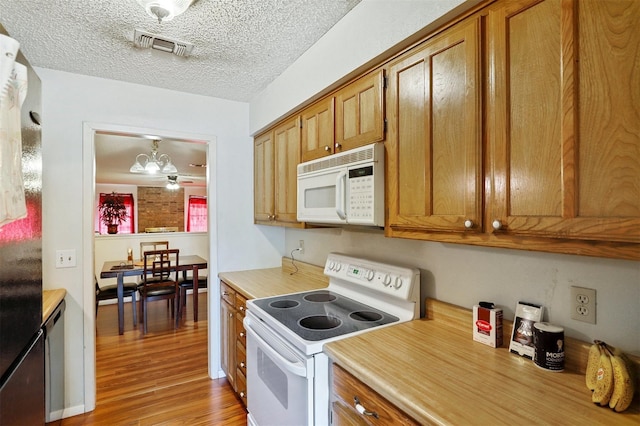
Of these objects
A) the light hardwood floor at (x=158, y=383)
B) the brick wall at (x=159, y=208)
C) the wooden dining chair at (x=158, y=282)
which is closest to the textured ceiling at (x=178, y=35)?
the light hardwood floor at (x=158, y=383)

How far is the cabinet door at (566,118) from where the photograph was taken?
768mm

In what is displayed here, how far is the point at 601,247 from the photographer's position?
0.81 meters

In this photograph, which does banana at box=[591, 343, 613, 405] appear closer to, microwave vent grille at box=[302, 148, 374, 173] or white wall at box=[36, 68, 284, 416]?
microwave vent grille at box=[302, 148, 374, 173]

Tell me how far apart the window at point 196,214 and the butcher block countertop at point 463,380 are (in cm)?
805

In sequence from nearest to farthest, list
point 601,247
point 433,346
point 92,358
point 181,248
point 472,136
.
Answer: point 601,247
point 472,136
point 433,346
point 92,358
point 181,248

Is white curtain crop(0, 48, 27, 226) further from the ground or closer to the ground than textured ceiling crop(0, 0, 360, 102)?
closer to the ground

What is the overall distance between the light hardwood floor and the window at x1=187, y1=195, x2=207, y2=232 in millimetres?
4793

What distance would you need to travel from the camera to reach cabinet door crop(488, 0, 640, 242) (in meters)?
0.77

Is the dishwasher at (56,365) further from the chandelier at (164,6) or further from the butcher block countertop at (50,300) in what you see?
the chandelier at (164,6)

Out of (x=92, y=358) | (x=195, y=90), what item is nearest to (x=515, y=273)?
(x=195, y=90)

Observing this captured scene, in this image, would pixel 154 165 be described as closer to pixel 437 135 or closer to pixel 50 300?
pixel 50 300

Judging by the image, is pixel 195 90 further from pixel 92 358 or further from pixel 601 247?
pixel 601 247

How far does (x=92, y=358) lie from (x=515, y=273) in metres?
2.76

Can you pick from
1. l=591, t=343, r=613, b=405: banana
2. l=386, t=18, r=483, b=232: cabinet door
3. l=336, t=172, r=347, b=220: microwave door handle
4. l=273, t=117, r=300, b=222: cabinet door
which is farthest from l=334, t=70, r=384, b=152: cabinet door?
l=591, t=343, r=613, b=405: banana
